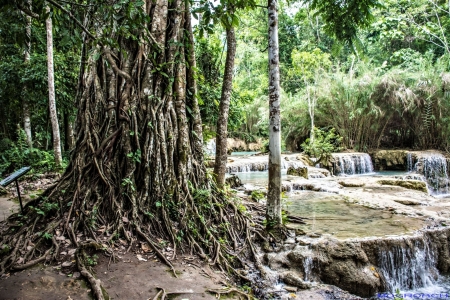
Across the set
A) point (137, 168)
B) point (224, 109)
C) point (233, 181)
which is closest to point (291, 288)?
point (137, 168)

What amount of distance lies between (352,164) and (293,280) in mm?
10712

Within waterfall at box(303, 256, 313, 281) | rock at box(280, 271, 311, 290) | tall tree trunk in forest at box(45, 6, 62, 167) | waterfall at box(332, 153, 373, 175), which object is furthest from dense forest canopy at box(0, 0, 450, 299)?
waterfall at box(332, 153, 373, 175)

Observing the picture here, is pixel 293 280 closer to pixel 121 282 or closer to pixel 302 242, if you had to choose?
pixel 302 242

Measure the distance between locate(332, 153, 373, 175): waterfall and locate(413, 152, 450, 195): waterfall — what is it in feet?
6.39

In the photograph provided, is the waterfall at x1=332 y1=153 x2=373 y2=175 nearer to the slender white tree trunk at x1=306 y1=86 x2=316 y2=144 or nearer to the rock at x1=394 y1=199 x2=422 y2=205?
the slender white tree trunk at x1=306 y1=86 x2=316 y2=144

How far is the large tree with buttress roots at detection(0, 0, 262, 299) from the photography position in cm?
376

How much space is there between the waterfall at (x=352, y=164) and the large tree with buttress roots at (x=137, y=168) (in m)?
10.2

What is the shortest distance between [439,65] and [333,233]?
11.6m

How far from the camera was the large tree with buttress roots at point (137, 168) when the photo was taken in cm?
376

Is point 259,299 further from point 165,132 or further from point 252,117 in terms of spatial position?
point 252,117

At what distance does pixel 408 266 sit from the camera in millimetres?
5129

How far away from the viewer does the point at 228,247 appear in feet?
14.5

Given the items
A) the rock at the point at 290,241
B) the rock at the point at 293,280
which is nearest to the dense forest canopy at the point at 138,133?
the rock at the point at 290,241

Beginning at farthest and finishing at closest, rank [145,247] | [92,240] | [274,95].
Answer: [274,95] → [145,247] → [92,240]
